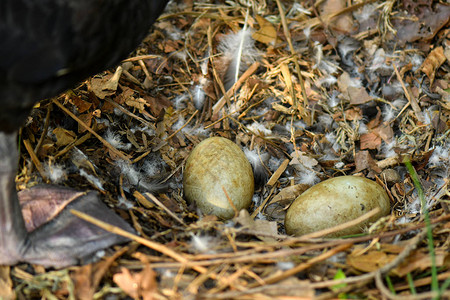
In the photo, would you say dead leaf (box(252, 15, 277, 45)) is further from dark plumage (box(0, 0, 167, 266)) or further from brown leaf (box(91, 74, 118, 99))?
dark plumage (box(0, 0, 167, 266))

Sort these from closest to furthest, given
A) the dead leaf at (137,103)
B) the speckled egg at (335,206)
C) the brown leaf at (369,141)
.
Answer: the speckled egg at (335,206)
the dead leaf at (137,103)
the brown leaf at (369,141)

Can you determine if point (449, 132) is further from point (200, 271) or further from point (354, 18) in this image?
point (200, 271)

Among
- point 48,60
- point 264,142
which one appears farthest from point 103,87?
point 48,60

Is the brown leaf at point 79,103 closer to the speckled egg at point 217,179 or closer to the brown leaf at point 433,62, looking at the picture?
the speckled egg at point 217,179

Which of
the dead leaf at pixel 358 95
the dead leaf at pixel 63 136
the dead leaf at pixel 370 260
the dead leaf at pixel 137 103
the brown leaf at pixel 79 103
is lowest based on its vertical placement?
the dead leaf at pixel 358 95

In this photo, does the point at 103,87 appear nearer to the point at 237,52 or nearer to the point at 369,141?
the point at 237,52

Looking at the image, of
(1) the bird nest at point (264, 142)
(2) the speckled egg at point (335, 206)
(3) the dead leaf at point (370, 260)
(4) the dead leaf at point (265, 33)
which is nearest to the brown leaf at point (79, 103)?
(1) the bird nest at point (264, 142)

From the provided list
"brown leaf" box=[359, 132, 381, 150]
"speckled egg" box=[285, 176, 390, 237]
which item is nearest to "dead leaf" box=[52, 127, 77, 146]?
"speckled egg" box=[285, 176, 390, 237]
